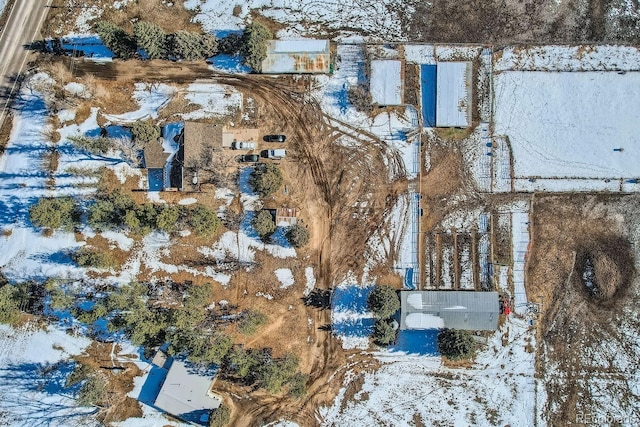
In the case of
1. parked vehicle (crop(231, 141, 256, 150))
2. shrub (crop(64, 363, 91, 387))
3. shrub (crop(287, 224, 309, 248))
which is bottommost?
shrub (crop(64, 363, 91, 387))

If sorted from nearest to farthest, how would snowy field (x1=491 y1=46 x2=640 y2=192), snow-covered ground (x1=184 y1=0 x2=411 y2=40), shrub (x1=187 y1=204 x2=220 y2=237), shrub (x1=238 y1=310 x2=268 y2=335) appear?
shrub (x1=187 y1=204 x2=220 y2=237) < shrub (x1=238 y1=310 x2=268 y2=335) < snowy field (x1=491 y1=46 x2=640 y2=192) < snow-covered ground (x1=184 y1=0 x2=411 y2=40)

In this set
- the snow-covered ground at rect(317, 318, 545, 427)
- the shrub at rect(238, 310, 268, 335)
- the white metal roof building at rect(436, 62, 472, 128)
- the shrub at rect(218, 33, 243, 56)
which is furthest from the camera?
the shrub at rect(218, 33, 243, 56)

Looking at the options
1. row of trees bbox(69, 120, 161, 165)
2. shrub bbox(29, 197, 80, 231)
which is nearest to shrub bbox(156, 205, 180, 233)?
row of trees bbox(69, 120, 161, 165)

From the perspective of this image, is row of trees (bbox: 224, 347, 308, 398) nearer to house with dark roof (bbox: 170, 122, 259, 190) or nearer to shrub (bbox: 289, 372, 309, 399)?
shrub (bbox: 289, 372, 309, 399)

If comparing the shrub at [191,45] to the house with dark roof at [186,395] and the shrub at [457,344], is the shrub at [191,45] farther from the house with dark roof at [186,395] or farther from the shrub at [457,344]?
the shrub at [457,344]

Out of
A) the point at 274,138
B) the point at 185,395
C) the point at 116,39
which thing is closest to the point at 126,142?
the point at 116,39

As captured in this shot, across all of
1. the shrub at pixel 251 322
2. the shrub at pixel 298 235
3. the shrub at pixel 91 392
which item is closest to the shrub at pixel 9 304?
the shrub at pixel 91 392
